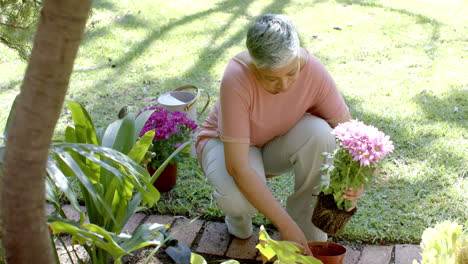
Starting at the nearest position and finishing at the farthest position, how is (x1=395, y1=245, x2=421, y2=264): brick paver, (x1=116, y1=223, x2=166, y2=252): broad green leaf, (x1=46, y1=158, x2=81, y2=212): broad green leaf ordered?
(x1=46, y1=158, x2=81, y2=212): broad green leaf → (x1=116, y1=223, x2=166, y2=252): broad green leaf → (x1=395, y1=245, x2=421, y2=264): brick paver

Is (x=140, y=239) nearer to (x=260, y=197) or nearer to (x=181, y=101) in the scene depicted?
(x=260, y=197)

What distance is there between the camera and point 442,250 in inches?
55.5

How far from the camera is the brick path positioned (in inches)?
96.9

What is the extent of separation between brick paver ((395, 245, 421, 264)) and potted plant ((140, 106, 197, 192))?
106 centimetres

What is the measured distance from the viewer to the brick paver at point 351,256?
96.9 inches

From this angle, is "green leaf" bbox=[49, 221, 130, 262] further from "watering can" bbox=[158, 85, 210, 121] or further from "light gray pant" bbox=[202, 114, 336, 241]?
"watering can" bbox=[158, 85, 210, 121]

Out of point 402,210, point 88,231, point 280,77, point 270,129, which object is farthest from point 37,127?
point 402,210

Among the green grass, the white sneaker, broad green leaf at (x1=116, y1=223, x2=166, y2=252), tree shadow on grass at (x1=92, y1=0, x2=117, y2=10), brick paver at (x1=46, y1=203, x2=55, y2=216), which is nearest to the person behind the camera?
broad green leaf at (x1=116, y1=223, x2=166, y2=252)

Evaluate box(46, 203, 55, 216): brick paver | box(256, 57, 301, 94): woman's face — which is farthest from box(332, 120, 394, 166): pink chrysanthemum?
box(46, 203, 55, 216): brick paver

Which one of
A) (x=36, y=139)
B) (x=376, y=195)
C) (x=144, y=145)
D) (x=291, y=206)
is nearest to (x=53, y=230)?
(x=144, y=145)

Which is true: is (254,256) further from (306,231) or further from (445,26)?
(445,26)

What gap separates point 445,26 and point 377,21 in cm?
62

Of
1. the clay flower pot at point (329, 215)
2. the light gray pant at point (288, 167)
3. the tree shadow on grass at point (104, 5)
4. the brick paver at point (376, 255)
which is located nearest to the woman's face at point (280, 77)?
the light gray pant at point (288, 167)

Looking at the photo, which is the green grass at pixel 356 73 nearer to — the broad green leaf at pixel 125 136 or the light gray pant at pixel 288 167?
the light gray pant at pixel 288 167
